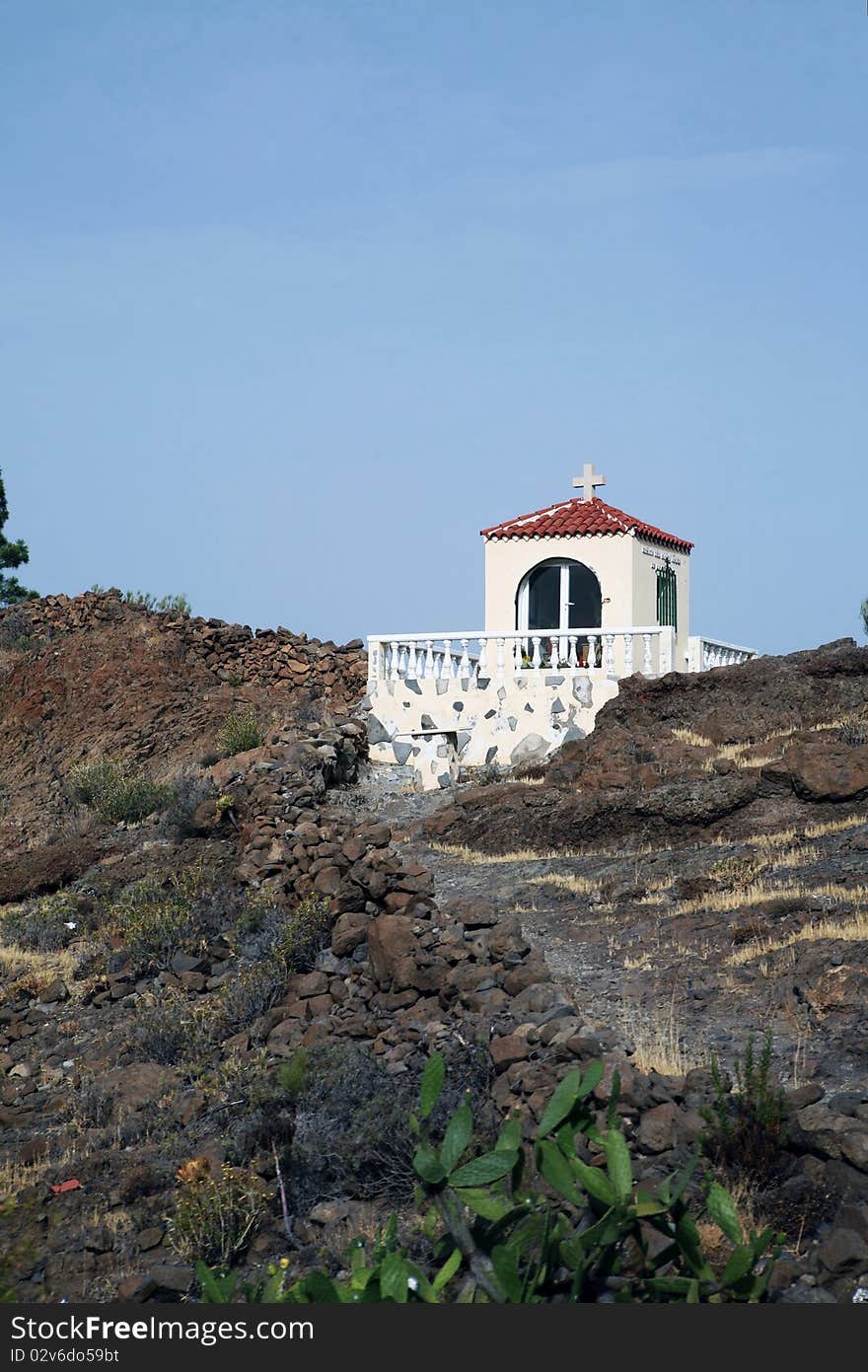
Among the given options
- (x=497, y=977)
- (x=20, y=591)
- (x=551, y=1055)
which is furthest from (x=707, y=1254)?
(x=20, y=591)

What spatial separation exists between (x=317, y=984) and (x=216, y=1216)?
11.1 ft

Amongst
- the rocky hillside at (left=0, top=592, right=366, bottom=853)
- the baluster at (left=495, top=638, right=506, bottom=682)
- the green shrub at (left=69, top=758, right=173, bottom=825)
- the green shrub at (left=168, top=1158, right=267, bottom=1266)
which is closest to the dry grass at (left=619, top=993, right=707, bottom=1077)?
the green shrub at (left=168, top=1158, right=267, bottom=1266)

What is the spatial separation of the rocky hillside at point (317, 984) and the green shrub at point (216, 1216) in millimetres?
20

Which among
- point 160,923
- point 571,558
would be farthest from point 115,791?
point 571,558

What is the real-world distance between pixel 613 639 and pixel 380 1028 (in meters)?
11.2

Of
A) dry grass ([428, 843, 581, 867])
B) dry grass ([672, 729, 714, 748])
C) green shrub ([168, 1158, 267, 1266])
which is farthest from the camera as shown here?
dry grass ([672, 729, 714, 748])

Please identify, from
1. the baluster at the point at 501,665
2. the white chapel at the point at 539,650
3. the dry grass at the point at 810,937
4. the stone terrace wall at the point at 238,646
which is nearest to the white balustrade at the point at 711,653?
the white chapel at the point at 539,650

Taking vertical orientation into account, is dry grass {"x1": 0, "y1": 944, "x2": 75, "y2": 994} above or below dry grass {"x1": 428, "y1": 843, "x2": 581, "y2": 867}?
below

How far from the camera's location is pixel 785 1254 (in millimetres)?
5488

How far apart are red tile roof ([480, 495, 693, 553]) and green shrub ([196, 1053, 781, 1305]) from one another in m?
16.8

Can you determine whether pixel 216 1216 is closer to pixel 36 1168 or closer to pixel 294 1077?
pixel 294 1077

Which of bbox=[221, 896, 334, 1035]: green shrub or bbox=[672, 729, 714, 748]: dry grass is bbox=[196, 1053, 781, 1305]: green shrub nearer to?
bbox=[221, 896, 334, 1035]: green shrub

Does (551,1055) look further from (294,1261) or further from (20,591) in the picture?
(20,591)

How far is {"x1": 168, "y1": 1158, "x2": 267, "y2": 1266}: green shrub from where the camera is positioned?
6.70 meters
